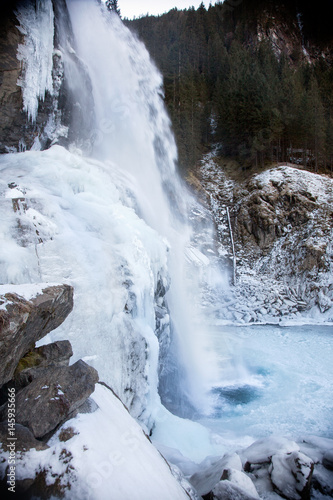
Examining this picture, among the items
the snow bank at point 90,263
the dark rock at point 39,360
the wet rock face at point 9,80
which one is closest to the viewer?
the dark rock at point 39,360

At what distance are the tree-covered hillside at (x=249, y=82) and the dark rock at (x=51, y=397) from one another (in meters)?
23.0

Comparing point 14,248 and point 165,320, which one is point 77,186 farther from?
point 165,320

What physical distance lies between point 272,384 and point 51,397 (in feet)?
29.0

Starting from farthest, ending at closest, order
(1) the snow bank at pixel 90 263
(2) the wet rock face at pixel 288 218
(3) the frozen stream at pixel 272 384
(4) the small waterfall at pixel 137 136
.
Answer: (2) the wet rock face at pixel 288 218 → (4) the small waterfall at pixel 137 136 → (3) the frozen stream at pixel 272 384 → (1) the snow bank at pixel 90 263

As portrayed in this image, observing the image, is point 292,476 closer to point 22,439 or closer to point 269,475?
point 269,475

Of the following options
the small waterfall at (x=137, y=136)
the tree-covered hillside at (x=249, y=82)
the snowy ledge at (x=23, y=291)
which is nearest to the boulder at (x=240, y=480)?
the snowy ledge at (x=23, y=291)

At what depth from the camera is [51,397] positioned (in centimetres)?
322

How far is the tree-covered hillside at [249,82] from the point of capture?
1062 inches

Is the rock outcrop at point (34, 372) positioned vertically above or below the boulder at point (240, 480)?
above

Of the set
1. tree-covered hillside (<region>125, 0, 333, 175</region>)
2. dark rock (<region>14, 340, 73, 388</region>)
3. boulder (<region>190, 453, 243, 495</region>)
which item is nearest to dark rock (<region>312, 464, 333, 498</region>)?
boulder (<region>190, 453, 243, 495</region>)

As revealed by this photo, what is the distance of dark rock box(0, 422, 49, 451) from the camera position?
2.73 m

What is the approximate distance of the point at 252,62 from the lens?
115 ft

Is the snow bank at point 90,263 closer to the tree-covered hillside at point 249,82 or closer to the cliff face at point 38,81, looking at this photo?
the cliff face at point 38,81

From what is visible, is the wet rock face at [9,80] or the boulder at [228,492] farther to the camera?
the wet rock face at [9,80]
